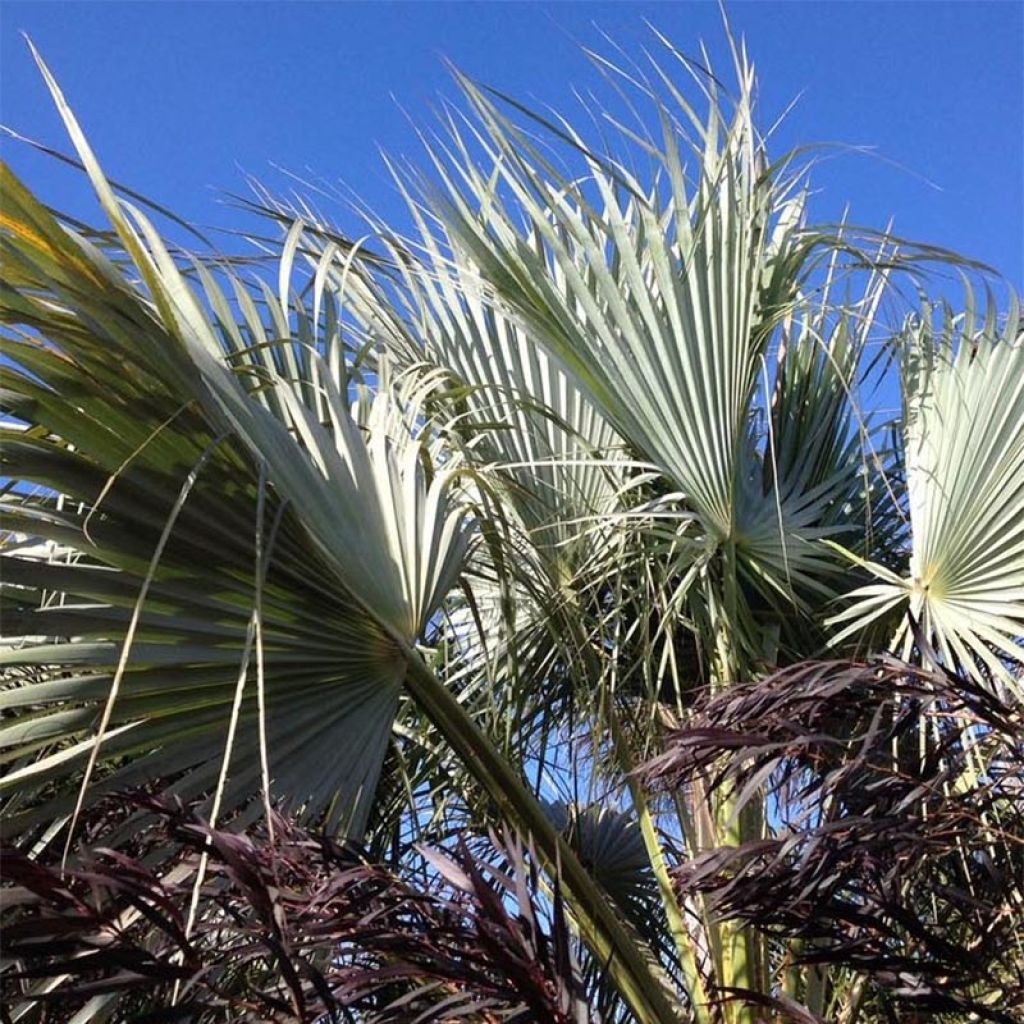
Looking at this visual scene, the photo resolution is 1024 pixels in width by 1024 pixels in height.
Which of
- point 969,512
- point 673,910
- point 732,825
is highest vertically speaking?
point 969,512

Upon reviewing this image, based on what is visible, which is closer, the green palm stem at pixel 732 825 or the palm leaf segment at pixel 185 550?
the palm leaf segment at pixel 185 550

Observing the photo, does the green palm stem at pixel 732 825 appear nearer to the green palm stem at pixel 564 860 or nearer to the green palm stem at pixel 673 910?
the green palm stem at pixel 673 910

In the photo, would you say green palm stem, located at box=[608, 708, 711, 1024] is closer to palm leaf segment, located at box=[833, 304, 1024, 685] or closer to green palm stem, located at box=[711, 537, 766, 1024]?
green palm stem, located at box=[711, 537, 766, 1024]

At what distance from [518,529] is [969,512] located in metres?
0.92

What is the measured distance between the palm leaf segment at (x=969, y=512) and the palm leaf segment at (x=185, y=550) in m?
1.06

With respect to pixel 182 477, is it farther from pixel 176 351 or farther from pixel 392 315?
pixel 392 315

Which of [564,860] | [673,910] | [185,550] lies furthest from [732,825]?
[185,550]

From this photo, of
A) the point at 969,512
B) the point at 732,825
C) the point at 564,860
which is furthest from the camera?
the point at 969,512

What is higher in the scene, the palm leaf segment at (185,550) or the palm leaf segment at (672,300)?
the palm leaf segment at (672,300)

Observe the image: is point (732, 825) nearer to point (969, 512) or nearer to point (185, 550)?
point (969, 512)

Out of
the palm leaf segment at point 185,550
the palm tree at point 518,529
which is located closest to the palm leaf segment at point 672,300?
the palm tree at point 518,529

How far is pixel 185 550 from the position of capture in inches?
78.9

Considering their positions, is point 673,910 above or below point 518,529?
below

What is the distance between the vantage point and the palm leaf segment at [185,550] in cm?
188
